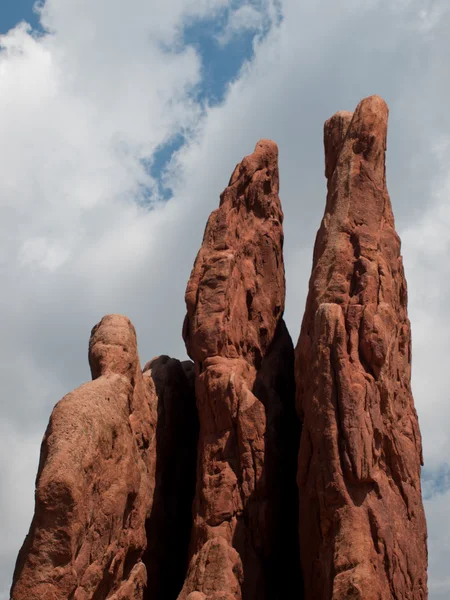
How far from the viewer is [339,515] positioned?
661 inches

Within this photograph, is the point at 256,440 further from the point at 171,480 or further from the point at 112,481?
the point at 112,481

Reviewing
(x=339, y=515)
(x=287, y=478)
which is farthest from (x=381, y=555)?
(x=287, y=478)

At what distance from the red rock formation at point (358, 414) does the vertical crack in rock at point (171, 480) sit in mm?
2963

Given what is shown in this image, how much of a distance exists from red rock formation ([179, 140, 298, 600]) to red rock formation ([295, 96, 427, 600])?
0.98m

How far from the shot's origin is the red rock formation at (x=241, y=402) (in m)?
18.1

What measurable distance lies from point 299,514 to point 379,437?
5.53 ft

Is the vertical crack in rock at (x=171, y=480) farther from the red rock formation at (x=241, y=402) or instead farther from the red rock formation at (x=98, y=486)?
the red rock formation at (x=241, y=402)

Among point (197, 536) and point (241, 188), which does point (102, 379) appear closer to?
point (197, 536)

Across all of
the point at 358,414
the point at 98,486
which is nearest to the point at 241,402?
the point at 358,414

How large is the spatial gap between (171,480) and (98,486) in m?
3.16

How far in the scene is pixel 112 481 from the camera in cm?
1786

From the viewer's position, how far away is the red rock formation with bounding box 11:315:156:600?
16.2 meters

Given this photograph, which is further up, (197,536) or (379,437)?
(379,437)

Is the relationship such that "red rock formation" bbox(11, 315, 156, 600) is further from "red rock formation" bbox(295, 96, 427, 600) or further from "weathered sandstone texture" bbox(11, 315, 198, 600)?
"red rock formation" bbox(295, 96, 427, 600)
